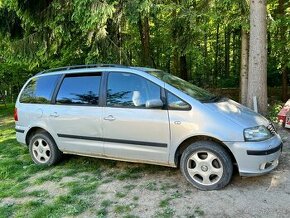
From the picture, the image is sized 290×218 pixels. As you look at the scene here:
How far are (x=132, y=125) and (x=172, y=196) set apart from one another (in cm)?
117

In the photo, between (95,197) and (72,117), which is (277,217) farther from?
(72,117)

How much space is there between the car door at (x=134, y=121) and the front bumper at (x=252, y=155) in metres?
0.95

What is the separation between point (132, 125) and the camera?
16.6 feet

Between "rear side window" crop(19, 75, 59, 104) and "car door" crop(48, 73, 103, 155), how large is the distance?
0.21 metres

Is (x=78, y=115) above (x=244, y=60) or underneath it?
underneath

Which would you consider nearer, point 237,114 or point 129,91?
point 237,114

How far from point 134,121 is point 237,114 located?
1.44m

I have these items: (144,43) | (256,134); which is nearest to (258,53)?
(256,134)

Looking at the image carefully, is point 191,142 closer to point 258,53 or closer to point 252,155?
point 252,155

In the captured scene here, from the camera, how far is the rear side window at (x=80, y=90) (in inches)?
219

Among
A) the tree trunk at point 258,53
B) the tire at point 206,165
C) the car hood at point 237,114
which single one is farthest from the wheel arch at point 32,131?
the tree trunk at point 258,53

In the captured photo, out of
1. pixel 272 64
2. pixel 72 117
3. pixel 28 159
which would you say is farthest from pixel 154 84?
pixel 272 64

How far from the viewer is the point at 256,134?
452 cm

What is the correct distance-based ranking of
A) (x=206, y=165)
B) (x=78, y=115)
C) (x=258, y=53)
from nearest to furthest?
(x=206, y=165) < (x=78, y=115) < (x=258, y=53)
